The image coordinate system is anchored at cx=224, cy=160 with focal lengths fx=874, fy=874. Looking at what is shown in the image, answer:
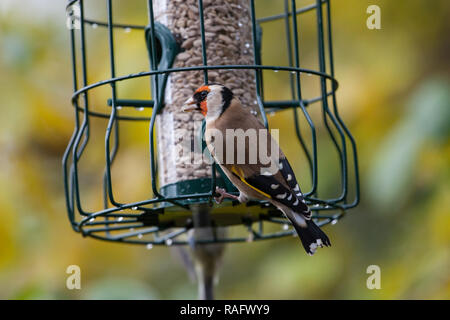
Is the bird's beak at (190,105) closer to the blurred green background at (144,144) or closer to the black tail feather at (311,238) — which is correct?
the black tail feather at (311,238)

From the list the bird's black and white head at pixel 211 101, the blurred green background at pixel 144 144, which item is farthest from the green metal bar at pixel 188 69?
the blurred green background at pixel 144 144

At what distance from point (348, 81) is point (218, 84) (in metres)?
2.94

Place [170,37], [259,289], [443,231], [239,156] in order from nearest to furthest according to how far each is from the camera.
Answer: [239,156]
[170,37]
[443,231]
[259,289]

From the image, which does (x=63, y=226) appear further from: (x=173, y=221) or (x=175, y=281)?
(x=173, y=221)

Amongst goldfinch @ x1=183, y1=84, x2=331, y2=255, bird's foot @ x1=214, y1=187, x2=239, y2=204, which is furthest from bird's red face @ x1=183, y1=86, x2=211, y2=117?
bird's foot @ x1=214, y1=187, x2=239, y2=204

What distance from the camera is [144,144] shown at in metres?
8.03

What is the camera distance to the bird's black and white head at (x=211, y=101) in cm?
551

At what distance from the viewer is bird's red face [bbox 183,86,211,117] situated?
18.1ft

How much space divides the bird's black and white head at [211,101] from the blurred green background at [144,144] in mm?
1986

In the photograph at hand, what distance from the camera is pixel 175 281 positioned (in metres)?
9.70

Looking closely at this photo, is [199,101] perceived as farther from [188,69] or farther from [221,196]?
[221,196]

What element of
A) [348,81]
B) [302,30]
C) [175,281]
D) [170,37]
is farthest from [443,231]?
[175,281]

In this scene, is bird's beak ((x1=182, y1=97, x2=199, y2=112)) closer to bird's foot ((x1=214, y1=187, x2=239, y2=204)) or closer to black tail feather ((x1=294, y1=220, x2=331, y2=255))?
bird's foot ((x1=214, y1=187, x2=239, y2=204))

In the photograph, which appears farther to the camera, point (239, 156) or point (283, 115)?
point (283, 115)
